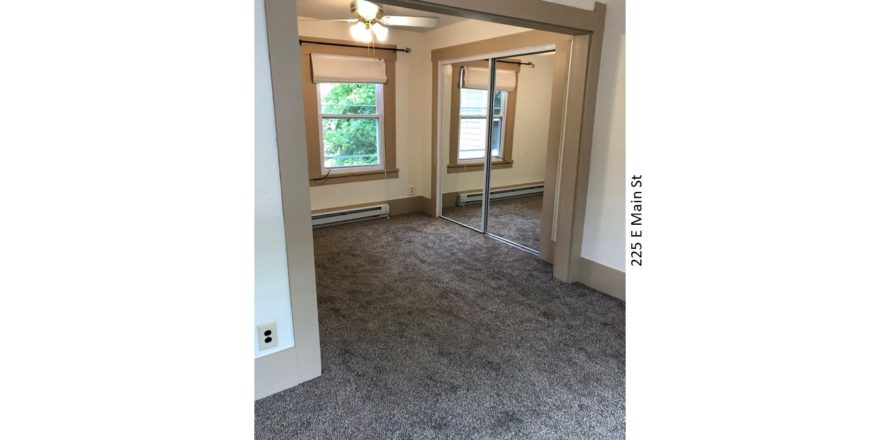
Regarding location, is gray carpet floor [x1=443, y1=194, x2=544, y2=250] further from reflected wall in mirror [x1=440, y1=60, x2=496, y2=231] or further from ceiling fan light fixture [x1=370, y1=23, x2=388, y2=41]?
ceiling fan light fixture [x1=370, y1=23, x2=388, y2=41]

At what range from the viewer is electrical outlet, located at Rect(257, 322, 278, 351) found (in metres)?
1.75

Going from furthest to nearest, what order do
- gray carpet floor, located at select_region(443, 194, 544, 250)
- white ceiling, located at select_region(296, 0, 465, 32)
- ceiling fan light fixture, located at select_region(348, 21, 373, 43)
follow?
gray carpet floor, located at select_region(443, 194, 544, 250) < ceiling fan light fixture, located at select_region(348, 21, 373, 43) < white ceiling, located at select_region(296, 0, 465, 32)

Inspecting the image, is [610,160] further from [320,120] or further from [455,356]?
[320,120]

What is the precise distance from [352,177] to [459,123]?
4.30ft

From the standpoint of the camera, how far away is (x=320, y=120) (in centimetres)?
421

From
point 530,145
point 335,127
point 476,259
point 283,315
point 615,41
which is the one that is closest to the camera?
point 283,315

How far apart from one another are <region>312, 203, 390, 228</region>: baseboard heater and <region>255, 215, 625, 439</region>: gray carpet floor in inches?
36.6

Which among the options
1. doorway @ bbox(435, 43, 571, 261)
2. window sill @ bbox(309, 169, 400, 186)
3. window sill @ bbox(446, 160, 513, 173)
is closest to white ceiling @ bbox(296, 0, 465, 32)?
doorway @ bbox(435, 43, 571, 261)

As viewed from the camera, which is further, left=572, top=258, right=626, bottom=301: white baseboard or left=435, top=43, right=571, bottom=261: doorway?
left=435, top=43, right=571, bottom=261: doorway

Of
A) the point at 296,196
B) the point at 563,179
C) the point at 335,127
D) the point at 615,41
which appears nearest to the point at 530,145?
the point at 563,179

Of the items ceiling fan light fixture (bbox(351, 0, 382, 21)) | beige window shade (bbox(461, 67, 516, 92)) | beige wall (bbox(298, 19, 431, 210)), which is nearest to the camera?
ceiling fan light fixture (bbox(351, 0, 382, 21))

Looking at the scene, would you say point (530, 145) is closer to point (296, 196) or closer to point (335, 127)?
point (335, 127)
